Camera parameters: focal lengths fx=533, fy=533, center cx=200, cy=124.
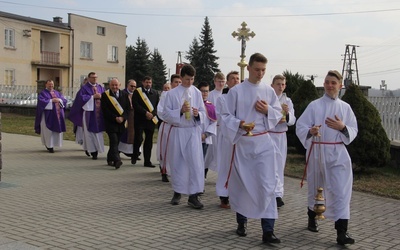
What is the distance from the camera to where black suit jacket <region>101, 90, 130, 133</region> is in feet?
39.4

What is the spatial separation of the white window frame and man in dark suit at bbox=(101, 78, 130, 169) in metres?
39.1

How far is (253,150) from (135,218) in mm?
2020

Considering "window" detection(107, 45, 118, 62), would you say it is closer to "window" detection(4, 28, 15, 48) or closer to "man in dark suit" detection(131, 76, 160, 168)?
"window" detection(4, 28, 15, 48)

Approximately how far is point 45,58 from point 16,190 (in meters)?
39.6

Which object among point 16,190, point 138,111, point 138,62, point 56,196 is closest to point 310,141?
point 56,196

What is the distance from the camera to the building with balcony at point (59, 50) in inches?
1704

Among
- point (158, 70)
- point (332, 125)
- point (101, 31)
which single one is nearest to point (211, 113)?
point (332, 125)

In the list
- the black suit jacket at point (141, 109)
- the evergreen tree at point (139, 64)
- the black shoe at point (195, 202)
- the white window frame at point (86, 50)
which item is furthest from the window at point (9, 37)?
the black shoe at point (195, 202)

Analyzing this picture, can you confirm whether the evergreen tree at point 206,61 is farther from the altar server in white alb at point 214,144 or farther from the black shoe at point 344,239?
the black shoe at point 344,239

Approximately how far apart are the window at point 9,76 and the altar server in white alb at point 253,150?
40.3 metres

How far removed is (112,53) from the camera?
53.9 metres

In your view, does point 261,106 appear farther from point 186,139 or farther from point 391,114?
point 391,114

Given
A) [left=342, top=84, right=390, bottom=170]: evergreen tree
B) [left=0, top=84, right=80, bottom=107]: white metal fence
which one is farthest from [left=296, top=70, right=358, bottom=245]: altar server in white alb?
[left=0, top=84, right=80, bottom=107]: white metal fence

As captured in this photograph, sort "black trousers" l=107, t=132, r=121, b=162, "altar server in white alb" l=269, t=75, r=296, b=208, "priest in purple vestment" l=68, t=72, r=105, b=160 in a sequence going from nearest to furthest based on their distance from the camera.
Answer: "altar server in white alb" l=269, t=75, r=296, b=208, "black trousers" l=107, t=132, r=121, b=162, "priest in purple vestment" l=68, t=72, r=105, b=160
